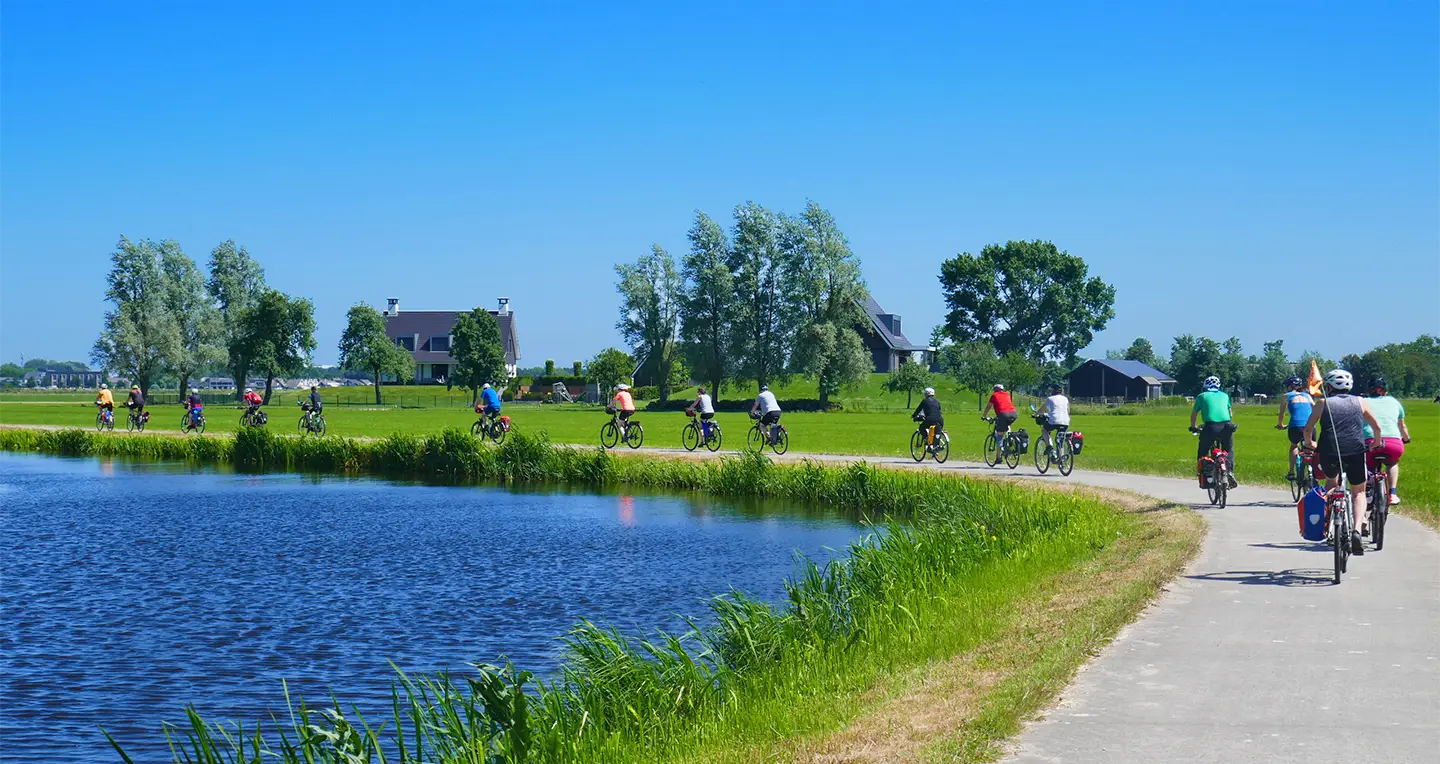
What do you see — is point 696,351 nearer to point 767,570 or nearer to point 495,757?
point 767,570

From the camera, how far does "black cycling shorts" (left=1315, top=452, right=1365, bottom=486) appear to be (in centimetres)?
1198

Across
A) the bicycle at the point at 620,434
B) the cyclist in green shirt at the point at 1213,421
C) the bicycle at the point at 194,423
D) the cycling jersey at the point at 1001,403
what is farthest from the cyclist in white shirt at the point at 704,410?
the bicycle at the point at 194,423

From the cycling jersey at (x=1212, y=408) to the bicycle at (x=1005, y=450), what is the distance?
8177 millimetres

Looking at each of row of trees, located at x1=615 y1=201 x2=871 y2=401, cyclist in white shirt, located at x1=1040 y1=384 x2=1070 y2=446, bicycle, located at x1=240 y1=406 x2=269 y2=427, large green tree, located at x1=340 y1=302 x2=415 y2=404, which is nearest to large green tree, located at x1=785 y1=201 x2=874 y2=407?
row of trees, located at x1=615 y1=201 x2=871 y2=401

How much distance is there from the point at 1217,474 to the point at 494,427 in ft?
80.5

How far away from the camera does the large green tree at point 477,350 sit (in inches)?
3893

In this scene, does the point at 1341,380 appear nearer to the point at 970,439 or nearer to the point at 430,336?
the point at 970,439

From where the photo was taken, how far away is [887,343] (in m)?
117

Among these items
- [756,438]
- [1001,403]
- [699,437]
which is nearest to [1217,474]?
[1001,403]

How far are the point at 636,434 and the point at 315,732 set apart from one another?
95.8 feet

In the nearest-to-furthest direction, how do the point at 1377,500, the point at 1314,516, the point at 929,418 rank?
the point at 1314,516 → the point at 1377,500 → the point at 929,418

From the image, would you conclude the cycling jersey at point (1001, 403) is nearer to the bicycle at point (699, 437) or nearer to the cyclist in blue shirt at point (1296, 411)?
the cyclist in blue shirt at point (1296, 411)

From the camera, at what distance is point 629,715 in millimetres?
9117

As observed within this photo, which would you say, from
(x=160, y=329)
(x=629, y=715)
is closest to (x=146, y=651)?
(x=629, y=715)
